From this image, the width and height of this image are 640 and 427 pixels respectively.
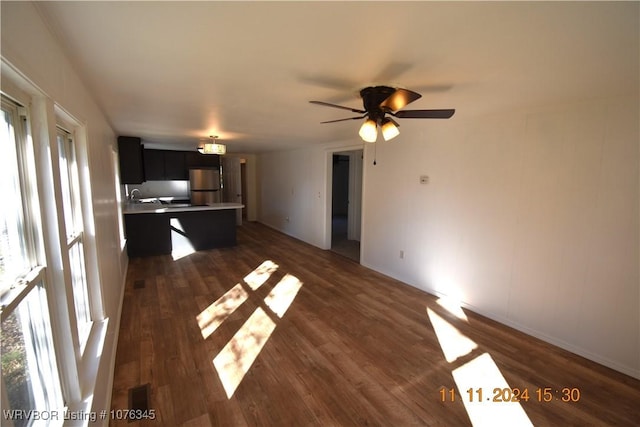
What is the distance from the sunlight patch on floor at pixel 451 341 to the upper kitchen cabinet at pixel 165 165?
6633mm

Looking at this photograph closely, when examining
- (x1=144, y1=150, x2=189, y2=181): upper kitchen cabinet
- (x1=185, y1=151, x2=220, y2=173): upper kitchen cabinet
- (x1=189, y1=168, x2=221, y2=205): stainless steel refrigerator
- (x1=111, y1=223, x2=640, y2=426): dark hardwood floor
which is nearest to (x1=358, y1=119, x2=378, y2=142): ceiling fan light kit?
(x1=111, y1=223, x2=640, y2=426): dark hardwood floor

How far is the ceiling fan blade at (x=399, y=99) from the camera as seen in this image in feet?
5.75

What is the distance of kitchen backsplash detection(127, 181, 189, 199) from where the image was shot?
24.7 ft

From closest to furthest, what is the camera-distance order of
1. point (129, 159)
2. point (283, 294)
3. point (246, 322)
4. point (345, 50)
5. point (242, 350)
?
point (345, 50) < point (242, 350) < point (246, 322) < point (283, 294) < point (129, 159)

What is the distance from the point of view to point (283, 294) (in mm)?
3689

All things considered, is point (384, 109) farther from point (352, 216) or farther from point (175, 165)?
point (175, 165)

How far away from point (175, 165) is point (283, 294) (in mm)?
5145

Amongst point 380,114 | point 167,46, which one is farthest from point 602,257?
point 167,46

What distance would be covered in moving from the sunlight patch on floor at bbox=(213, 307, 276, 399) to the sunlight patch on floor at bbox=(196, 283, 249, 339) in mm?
290

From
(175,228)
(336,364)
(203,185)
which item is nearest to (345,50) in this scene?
(336,364)

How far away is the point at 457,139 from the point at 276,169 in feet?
17.3

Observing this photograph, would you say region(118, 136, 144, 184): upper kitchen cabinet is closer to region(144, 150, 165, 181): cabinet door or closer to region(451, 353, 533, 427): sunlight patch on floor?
region(144, 150, 165, 181): cabinet door

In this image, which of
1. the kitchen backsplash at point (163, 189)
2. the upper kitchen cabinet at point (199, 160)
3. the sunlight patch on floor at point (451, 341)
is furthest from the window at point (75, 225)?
the kitchen backsplash at point (163, 189)

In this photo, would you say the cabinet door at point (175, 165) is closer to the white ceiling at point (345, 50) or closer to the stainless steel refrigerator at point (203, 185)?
the stainless steel refrigerator at point (203, 185)
